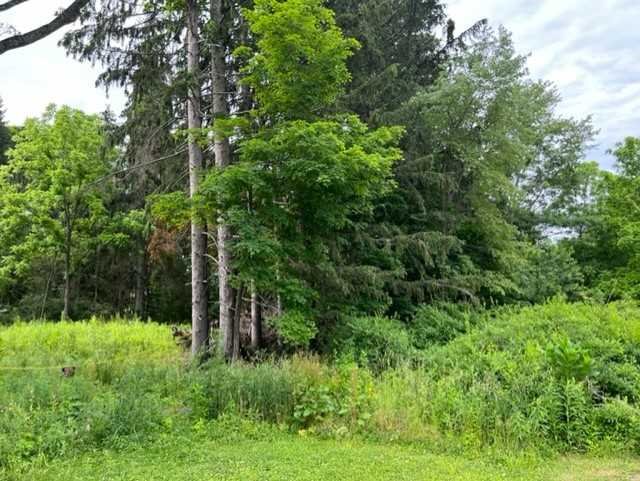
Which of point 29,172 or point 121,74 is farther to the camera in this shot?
point 29,172

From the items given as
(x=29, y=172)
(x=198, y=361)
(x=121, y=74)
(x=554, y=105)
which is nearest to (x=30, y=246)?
(x=29, y=172)

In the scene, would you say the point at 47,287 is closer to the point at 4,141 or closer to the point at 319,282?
the point at 4,141

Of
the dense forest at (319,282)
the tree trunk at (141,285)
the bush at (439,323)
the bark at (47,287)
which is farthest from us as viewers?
the tree trunk at (141,285)

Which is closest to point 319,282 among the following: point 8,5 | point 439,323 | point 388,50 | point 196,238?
point 196,238

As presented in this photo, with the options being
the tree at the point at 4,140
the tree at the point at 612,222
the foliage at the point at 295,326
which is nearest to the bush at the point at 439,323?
the foliage at the point at 295,326

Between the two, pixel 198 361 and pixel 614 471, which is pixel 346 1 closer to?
pixel 198 361

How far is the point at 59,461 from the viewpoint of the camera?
3.91 m

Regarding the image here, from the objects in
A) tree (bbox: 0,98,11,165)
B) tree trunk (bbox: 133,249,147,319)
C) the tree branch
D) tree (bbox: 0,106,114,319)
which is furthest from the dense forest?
tree (bbox: 0,98,11,165)

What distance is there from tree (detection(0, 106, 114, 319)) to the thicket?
36.2 feet

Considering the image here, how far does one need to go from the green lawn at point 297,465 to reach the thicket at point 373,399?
275 millimetres

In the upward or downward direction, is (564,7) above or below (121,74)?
above

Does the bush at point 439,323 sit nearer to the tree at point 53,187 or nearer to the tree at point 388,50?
the tree at point 388,50

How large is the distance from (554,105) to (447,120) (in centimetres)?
1121

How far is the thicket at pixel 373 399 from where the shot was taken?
14.9 ft
